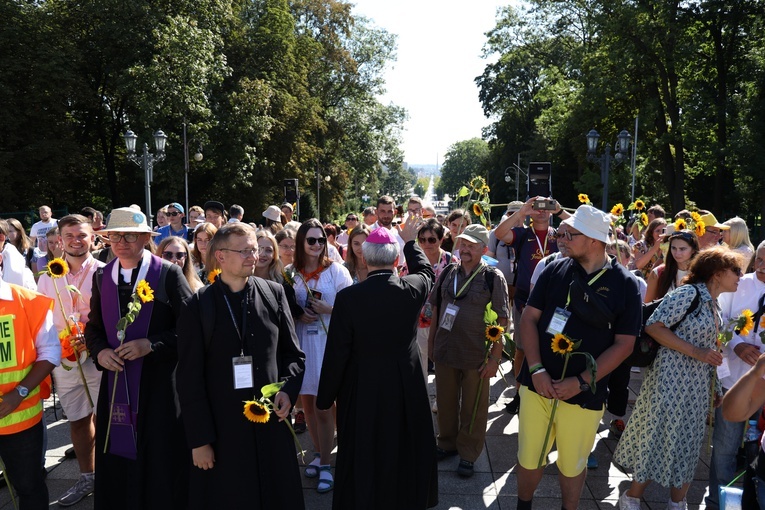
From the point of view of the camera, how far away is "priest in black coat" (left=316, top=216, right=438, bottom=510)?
3.65 metres

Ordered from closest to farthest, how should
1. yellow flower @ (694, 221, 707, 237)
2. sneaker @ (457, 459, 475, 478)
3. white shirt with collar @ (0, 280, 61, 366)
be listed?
1. white shirt with collar @ (0, 280, 61, 366)
2. sneaker @ (457, 459, 475, 478)
3. yellow flower @ (694, 221, 707, 237)

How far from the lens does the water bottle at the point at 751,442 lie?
278 centimetres

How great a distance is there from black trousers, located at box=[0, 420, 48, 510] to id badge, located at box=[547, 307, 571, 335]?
9.93 feet

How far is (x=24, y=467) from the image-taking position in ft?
11.4

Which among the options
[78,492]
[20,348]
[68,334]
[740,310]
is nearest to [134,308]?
[20,348]

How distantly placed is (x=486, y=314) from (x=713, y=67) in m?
27.5

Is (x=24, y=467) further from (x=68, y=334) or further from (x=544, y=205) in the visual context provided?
(x=544, y=205)

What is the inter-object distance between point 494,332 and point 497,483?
1158 mm

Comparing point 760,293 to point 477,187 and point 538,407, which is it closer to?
point 538,407

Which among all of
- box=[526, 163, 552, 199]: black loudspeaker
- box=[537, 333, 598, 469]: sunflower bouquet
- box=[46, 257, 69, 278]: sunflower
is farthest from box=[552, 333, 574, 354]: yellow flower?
box=[526, 163, 552, 199]: black loudspeaker

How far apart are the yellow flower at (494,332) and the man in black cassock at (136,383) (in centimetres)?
223

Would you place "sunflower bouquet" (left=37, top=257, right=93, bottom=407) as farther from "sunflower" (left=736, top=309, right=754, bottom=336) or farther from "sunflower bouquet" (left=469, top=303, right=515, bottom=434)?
"sunflower" (left=736, top=309, right=754, bottom=336)

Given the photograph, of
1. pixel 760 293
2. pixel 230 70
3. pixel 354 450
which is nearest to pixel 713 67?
pixel 230 70

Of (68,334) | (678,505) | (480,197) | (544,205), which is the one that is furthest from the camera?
(480,197)
